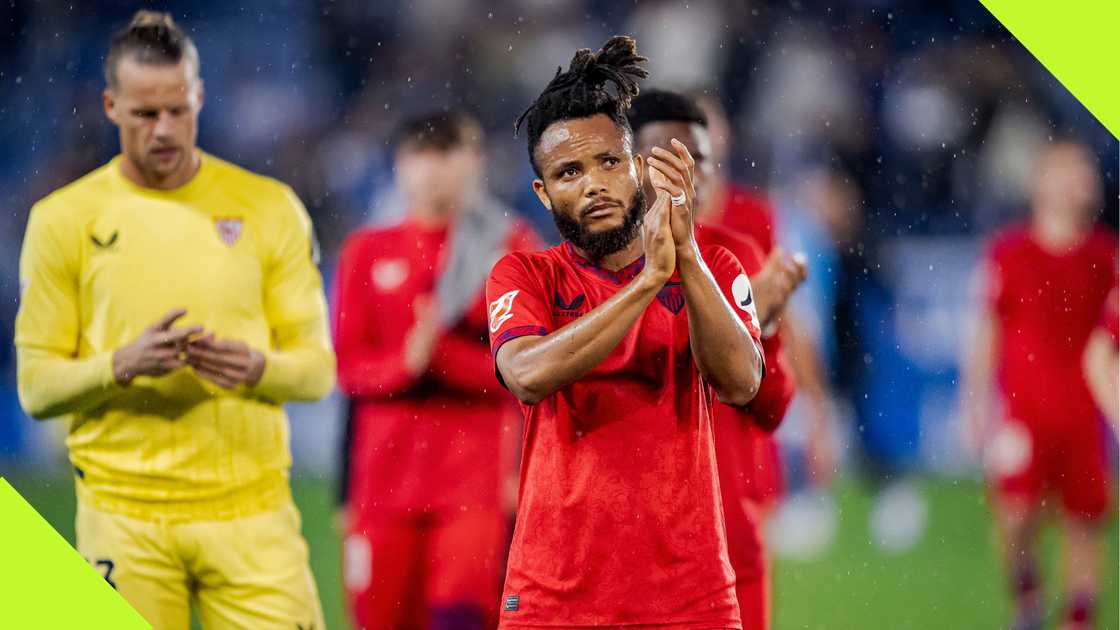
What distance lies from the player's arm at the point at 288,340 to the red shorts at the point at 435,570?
554 millimetres

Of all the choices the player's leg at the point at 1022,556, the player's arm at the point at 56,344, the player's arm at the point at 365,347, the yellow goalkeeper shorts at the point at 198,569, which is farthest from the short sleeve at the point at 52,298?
the player's leg at the point at 1022,556

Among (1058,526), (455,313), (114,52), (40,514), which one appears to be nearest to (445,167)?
(455,313)

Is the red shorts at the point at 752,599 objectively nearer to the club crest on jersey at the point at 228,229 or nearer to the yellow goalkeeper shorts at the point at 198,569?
the yellow goalkeeper shorts at the point at 198,569

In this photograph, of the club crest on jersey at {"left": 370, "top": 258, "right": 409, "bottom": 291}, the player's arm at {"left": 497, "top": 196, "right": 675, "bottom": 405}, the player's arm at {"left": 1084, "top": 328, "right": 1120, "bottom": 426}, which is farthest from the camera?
the player's arm at {"left": 1084, "top": 328, "right": 1120, "bottom": 426}

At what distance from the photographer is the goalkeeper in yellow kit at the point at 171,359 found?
380cm

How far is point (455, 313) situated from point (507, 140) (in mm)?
1159

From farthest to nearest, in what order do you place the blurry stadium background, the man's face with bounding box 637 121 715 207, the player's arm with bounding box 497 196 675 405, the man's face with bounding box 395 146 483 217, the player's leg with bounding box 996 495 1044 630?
the player's leg with bounding box 996 495 1044 630, the blurry stadium background, the man's face with bounding box 395 146 483 217, the man's face with bounding box 637 121 715 207, the player's arm with bounding box 497 196 675 405

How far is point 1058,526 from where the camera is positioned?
17.5 feet

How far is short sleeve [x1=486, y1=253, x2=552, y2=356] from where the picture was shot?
8.45ft

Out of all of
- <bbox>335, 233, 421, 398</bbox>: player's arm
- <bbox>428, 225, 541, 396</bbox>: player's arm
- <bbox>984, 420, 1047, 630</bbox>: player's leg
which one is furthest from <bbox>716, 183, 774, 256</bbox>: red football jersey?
<bbox>984, 420, 1047, 630</bbox>: player's leg

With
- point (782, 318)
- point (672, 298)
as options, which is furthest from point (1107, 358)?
point (672, 298)

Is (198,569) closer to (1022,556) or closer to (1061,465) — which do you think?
(1022,556)

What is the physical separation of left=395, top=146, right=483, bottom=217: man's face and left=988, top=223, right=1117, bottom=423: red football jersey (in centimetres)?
216

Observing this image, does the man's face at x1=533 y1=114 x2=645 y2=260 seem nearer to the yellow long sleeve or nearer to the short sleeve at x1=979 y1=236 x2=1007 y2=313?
the yellow long sleeve
